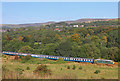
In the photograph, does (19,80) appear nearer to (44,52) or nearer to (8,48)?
(44,52)

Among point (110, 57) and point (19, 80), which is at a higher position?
point (19, 80)

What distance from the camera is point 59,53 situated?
27719 millimetres

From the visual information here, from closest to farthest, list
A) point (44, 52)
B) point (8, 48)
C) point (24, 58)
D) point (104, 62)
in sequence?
point (104, 62) < point (24, 58) < point (44, 52) < point (8, 48)

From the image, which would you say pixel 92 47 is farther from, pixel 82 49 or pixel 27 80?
pixel 27 80

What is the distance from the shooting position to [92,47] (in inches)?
1099

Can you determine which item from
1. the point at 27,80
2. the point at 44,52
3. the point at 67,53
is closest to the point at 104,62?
the point at 67,53

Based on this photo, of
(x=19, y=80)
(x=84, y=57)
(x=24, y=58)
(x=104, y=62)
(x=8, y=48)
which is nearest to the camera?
(x=19, y=80)

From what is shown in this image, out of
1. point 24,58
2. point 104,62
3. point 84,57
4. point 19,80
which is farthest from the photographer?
point 84,57

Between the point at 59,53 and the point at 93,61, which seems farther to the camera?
the point at 59,53

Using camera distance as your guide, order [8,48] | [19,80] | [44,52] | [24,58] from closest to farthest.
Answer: [19,80] → [24,58] → [44,52] → [8,48]

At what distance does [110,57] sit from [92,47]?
147 inches

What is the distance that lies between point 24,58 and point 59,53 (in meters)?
6.62

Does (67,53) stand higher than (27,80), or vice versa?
(27,80)

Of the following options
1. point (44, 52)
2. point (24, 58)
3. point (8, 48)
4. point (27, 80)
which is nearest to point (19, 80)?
point (27, 80)
